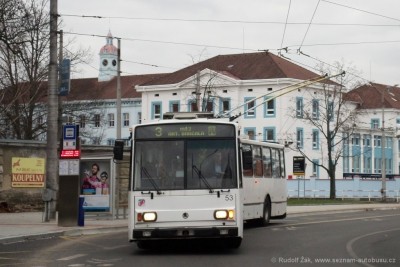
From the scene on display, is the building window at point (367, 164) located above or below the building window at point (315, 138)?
below

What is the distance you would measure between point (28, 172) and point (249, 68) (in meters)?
57.0

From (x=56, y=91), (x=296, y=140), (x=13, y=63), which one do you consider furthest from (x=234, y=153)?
(x=296, y=140)

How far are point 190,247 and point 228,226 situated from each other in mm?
2322

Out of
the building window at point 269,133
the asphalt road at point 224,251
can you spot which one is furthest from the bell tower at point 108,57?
the asphalt road at point 224,251

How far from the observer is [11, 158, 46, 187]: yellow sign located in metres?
29.7

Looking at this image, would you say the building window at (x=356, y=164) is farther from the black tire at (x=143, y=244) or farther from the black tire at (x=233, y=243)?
the black tire at (x=143, y=244)

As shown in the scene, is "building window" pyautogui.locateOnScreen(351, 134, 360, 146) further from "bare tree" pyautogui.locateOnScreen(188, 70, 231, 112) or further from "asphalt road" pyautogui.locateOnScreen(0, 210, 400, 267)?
"asphalt road" pyautogui.locateOnScreen(0, 210, 400, 267)

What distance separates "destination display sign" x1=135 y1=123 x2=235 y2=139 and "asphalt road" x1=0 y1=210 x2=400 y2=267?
8.31 feet

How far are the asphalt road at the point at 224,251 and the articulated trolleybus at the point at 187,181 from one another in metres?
0.59

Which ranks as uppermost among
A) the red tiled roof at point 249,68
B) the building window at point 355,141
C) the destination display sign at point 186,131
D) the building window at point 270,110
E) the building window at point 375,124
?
the red tiled roof at point 249,68

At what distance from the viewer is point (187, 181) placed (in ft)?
48.4

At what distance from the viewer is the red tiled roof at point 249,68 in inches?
3233

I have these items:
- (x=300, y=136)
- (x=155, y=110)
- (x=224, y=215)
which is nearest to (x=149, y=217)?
(x=224, y=215)

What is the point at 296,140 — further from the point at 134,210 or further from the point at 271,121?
the point at 134,210
